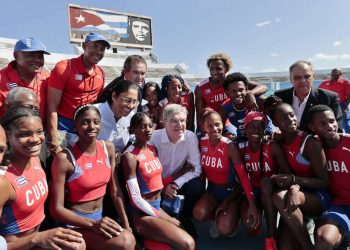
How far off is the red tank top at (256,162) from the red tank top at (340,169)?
0.56 m

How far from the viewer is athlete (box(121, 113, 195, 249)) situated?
3.04 metres

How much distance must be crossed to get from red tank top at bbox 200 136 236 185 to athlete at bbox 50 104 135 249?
1.16 meters

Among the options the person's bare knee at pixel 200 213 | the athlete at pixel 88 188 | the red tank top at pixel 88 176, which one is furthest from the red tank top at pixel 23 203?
the person's bare knee at pixel 200 213

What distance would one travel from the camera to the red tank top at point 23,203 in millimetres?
2232

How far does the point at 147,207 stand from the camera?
3.14 meters

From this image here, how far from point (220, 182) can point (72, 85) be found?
82.0 inches

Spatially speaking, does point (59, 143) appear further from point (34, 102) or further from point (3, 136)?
point (3, 136)

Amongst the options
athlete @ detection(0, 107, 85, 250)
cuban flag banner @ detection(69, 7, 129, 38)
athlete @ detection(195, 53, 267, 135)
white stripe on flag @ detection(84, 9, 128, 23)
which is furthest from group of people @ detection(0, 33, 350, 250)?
white stripe on flag @ detection(84, 9, 128, 23)

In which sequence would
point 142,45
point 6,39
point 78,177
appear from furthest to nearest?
point 142,45 < point 6,39 < point 78,177

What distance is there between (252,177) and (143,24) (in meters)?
34.4

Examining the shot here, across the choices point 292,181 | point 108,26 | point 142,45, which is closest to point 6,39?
point 108,26

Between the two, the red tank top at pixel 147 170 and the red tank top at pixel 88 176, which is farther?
the red tank top at pixel 147 170

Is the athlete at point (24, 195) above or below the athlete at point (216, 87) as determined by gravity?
below

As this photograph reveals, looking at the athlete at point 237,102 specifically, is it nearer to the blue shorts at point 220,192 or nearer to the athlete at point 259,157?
the athlete at point 259,157
